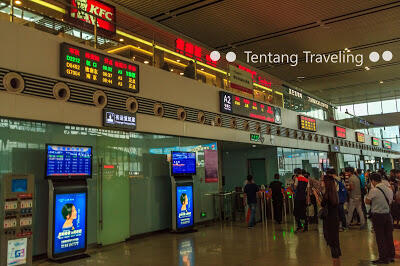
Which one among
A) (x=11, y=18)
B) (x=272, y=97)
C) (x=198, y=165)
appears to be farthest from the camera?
(x=272, y=97)

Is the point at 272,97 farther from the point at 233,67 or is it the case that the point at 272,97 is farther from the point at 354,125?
the point at 354,125

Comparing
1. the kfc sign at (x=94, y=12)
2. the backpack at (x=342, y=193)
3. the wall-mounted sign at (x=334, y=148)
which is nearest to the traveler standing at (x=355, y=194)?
the backpack at (x=342, y=193)

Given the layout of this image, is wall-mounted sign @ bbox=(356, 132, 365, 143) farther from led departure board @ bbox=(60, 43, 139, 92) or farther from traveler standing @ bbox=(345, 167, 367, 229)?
led departure board @ bbox=(60, 43, 139, 92)

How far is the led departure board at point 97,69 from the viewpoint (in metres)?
6.82

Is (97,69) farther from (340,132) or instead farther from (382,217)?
(340,132)

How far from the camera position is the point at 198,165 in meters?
10.7

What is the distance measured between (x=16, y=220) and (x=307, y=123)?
47.8 feet

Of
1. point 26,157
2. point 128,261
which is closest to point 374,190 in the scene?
point 128,261

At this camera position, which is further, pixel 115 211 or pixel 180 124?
pixel 180 124

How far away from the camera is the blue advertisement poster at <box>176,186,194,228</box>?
8.98 meters

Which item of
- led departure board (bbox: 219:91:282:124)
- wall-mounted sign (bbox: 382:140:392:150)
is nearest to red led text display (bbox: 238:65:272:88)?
led departure board (bbox: 219:91:282:124)

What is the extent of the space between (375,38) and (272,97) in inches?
178

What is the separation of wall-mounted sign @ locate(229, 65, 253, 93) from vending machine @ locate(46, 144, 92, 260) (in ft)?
21.4

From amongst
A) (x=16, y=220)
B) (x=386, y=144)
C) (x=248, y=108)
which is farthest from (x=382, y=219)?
(x=386, y=144)
